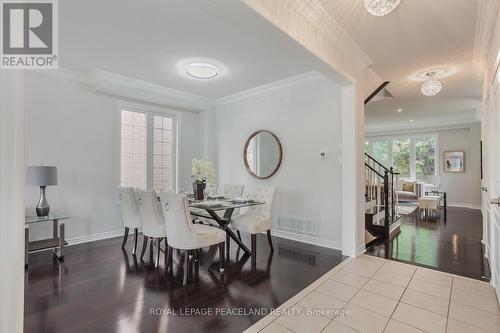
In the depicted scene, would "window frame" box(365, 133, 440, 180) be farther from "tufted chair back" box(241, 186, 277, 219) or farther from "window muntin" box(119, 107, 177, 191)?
"window muntin" box(119, 107, 177, 191)

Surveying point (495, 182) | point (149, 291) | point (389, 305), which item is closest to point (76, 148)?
point (149, 291)

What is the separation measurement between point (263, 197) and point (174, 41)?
8.12 feet

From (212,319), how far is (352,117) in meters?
2.98

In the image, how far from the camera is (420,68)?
12.9 ft

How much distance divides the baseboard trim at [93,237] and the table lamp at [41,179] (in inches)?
28.5

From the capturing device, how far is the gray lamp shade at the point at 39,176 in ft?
10.9

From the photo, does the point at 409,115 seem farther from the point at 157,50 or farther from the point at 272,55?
the point at 157,50

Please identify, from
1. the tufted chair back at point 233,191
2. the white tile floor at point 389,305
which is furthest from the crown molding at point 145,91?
the white tile floor at point 389,305

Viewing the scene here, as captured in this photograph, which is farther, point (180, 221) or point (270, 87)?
point (270, 87)

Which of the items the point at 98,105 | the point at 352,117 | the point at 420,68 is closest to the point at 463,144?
the point at 420,68

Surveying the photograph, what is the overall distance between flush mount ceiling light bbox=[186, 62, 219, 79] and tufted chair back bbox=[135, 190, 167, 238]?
187 cm

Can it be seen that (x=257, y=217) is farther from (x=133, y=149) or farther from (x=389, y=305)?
(x=133, y=149)

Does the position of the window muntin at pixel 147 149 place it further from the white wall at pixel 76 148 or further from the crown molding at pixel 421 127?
the crown molding at pixel 421 127

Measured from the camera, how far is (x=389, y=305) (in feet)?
7.49
